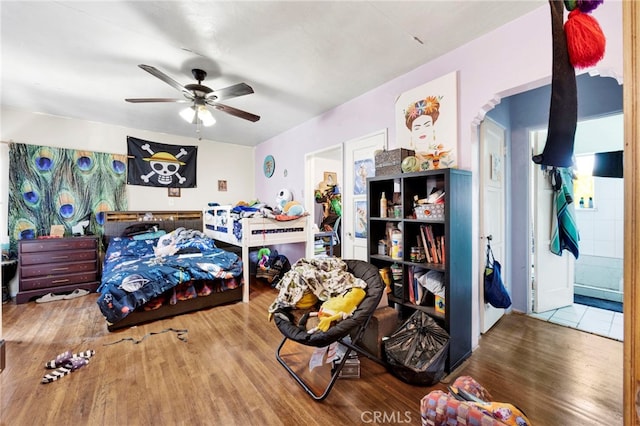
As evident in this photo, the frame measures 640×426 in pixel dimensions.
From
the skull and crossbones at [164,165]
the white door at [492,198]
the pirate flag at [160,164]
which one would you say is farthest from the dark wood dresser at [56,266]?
the white door at [492,198]

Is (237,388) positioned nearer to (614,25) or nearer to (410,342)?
(410,342)

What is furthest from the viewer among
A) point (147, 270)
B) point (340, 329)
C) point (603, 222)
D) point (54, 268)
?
point (603, 222)

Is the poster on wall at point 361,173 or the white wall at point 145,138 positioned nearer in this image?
the poster on wall at point 361,173

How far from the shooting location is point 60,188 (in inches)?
146

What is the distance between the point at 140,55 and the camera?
224 centimetres

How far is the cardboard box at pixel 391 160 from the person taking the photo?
2.25 meters

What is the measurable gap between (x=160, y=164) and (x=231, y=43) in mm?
3116

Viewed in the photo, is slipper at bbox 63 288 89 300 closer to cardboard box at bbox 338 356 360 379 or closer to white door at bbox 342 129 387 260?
white door at bbox 342 129 387 260

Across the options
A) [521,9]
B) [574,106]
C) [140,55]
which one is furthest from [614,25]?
[140,55]

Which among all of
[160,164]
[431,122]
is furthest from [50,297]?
[431,122]

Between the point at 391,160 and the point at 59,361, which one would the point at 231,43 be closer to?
the point at 391,160

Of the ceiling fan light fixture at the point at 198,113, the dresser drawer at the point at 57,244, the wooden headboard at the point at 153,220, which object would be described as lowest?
the dresser drawer at the point at 57,244

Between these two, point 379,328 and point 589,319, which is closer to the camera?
point 379,328

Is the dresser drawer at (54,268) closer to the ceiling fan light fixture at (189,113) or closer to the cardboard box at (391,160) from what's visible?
the ceiling fan light fixture at (189,113)
